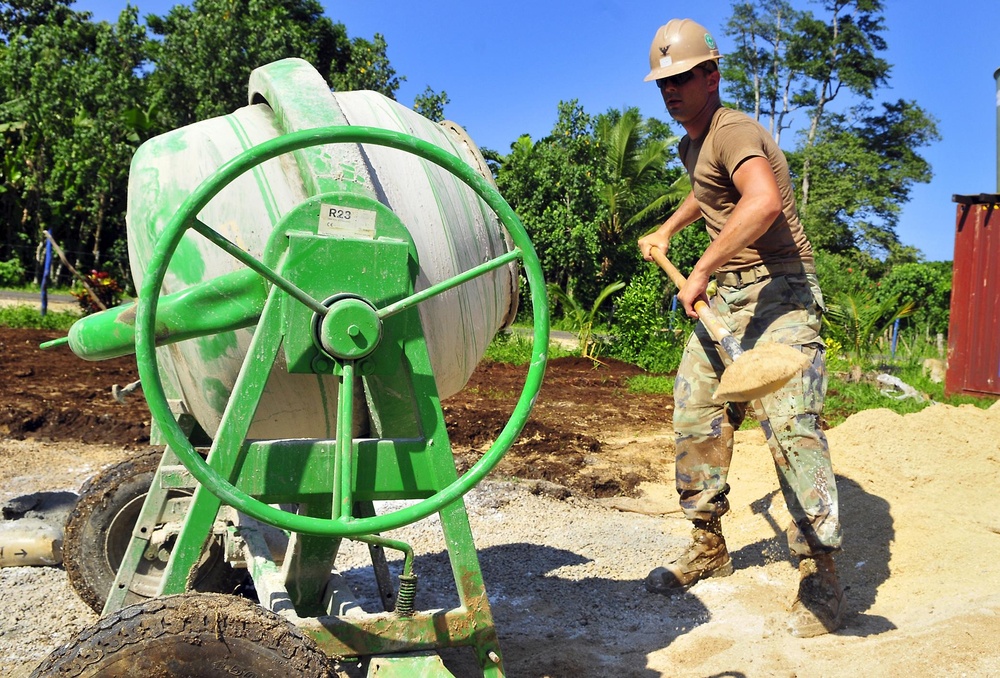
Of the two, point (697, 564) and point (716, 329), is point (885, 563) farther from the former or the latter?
point (716, 329)

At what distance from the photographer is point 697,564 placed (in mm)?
3430

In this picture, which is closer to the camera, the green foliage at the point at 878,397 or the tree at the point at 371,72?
the green foliage at the point at 878,397

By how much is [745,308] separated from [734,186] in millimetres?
440

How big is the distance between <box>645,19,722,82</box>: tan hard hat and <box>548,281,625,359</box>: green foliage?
931 centimetres

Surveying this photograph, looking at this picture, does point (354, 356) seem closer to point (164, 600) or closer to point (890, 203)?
point (164, 600)

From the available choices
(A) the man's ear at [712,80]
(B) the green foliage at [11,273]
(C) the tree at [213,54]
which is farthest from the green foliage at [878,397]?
(B) the green foliage at [11,273]

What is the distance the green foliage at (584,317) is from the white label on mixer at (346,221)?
414 inches

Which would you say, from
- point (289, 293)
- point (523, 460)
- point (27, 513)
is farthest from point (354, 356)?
point (523, 460)

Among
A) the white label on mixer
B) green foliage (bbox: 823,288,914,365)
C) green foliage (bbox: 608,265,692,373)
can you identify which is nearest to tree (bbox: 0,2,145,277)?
green foliage (bbox: 608,265,692,373)

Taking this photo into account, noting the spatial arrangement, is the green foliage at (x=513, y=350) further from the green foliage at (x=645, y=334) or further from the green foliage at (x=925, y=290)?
the green foliage at (x=925, y=290)

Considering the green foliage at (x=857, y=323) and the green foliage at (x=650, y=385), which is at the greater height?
the green foliage at (x=857, y=323)

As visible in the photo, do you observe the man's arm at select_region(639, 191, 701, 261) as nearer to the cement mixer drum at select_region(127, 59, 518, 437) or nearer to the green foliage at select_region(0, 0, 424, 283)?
the cement mixer drum at select_region(127, 59, 518, 437)

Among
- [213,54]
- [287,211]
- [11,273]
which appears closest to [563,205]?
[213,54]

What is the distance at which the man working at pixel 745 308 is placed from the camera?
289cm
